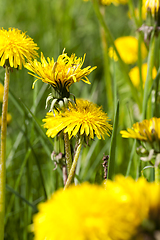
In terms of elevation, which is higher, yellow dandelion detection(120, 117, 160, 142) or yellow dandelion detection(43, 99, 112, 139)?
yellow dandelion detection(43, 99, 112, 139)

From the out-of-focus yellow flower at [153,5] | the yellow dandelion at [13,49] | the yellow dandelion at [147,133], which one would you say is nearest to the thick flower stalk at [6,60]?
the yellow dandelion at [13,49]

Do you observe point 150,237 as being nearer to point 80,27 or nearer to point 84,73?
point 84,73

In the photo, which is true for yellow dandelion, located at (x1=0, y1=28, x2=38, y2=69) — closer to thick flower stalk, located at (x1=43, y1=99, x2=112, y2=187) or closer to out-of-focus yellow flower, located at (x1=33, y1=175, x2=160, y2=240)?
thick flower stalk, located at (x1=43, y1=99, x2=112, y2=187)

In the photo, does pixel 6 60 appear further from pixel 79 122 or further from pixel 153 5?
pixel 153 5

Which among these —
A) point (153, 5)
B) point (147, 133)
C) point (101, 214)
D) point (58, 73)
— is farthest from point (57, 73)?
point (153, 5)

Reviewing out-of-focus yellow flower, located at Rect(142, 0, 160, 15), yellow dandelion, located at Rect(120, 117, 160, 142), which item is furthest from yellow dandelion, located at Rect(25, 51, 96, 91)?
out-of-focus yellow flower, located at Rect(142, 0, 160, 15)

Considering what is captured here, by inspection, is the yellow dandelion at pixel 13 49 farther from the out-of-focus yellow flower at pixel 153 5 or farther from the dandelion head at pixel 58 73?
the out-of-focus yellow flower at pixel 153 5
